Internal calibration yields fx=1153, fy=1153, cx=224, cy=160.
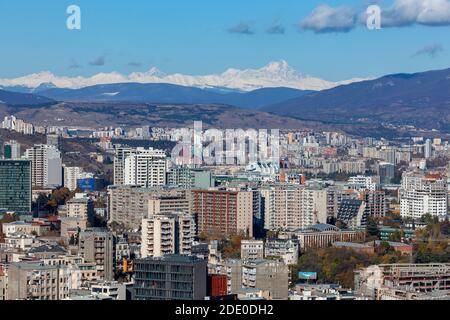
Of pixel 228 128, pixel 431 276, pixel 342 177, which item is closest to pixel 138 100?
pixel 228 128

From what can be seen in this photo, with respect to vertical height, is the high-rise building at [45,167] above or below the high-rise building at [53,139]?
below

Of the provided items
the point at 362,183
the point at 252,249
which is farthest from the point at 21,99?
the point at 252,249

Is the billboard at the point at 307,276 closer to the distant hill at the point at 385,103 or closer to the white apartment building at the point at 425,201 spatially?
the white apartment building at the point at 425,201

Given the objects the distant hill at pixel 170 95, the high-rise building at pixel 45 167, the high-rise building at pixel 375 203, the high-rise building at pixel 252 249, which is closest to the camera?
the high-rise building at pixel 252 249

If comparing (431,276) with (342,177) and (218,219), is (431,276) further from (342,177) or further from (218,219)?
(342,177)

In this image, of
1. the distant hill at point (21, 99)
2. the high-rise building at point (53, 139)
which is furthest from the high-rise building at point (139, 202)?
the distant hill at point (21, 99)

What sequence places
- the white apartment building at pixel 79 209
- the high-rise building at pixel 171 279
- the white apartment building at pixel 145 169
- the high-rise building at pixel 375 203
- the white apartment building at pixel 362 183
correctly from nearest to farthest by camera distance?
1. the high-rise building at pixel 171 279
2. the white apartment building at pixel 79 209
3. the high-rise building at pixel 375 203
4. the white apartment building at pixel 145 169
5. the white apartment building at pixel 362 183

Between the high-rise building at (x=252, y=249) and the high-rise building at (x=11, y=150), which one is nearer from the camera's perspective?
the high-rise building at (x=252, y=249)

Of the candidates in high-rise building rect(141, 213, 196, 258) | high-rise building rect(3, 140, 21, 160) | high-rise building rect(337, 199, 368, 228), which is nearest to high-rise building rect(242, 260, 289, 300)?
high-rise building rect(141, 213, 196, 258)
